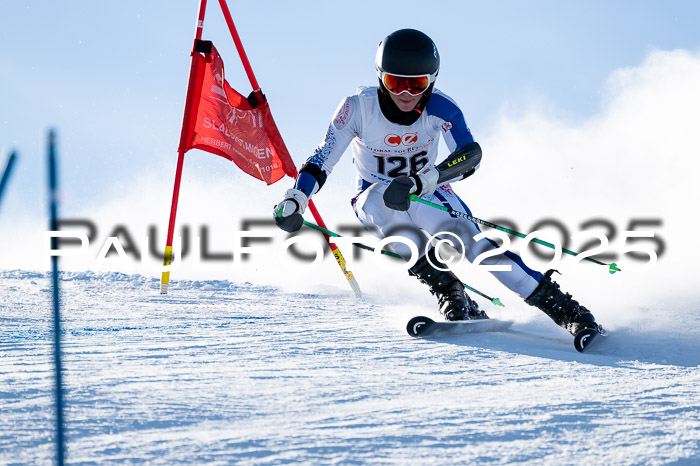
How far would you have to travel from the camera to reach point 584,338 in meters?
3.11

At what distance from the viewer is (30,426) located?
5.78ft

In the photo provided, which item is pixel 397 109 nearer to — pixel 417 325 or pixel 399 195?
pixel 399 195

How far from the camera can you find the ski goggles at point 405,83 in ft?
11.5

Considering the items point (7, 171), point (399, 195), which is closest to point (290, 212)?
point (399, 195)

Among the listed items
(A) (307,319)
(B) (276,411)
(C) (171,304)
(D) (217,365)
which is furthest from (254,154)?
(B) (276,411)

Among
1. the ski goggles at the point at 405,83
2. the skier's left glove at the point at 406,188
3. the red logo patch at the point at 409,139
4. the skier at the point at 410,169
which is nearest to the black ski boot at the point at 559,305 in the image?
the skier at the point at 410,169

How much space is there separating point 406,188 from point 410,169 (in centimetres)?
55

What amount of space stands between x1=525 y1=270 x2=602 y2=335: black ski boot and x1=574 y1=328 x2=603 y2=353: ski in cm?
20

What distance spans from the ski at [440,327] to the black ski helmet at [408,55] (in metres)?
1.37

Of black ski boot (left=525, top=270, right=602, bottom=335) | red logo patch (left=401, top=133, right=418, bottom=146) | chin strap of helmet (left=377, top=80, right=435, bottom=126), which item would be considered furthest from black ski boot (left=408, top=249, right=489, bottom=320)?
chin strap of helmet (left=377, top=80, right=435, bottom=126)

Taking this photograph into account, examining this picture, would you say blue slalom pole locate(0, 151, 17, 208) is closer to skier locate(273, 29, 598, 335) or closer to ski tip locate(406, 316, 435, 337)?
skier locate(273, 29, 598, 335)

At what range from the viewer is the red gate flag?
6363 mm

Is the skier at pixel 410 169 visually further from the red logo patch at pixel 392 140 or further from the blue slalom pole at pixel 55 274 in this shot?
the blue slalom pole at pixel 55 274

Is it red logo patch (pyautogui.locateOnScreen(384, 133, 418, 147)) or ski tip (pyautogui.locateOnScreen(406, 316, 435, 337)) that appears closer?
ski tip (pyautogui.locateOnScreen(406, 316, 435, 337))
